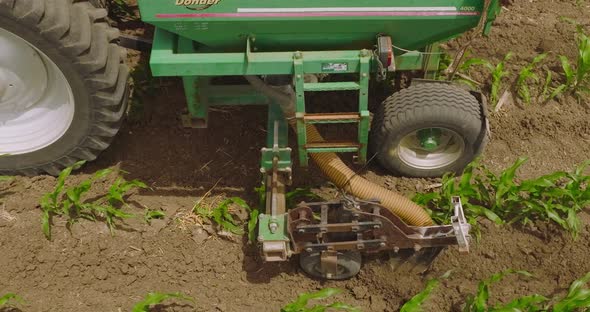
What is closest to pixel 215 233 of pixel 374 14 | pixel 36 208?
pixel 36 208

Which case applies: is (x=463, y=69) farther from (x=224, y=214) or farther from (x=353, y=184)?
(x=224, y=214)

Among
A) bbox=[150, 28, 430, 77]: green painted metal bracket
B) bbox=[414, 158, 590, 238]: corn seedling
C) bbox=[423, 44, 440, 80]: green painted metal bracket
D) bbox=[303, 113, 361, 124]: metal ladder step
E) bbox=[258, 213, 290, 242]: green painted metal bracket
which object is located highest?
bbox=[150, 28, 430, 77]: green painted metal bracket

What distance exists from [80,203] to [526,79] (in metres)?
3.01

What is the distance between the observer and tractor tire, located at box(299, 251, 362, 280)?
10.7ft

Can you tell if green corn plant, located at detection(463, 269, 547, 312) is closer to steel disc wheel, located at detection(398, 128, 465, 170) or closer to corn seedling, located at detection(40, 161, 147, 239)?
steel disc wheel, located at detection(398, 128, 465, 170)

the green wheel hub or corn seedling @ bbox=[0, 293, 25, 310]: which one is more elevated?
the green wheel hub

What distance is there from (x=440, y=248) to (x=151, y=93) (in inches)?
85.0

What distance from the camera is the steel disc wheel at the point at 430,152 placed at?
11.9ft

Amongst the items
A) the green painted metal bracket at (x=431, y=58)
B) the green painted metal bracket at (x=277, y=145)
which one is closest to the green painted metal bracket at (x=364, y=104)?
the green painted metal bracket at (x=277, y=145)

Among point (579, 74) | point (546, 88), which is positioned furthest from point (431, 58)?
point (579, 74)

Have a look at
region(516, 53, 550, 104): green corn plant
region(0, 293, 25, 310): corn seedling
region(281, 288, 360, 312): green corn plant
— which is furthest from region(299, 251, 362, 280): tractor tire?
region(516, 53, 550, 104): green corn plant

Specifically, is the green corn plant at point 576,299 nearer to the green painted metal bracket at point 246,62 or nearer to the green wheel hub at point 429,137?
the green wheel hub at point 429,137

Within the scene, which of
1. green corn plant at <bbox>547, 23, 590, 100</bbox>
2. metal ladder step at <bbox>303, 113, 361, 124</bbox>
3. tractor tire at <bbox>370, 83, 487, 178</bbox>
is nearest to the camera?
metal ladder step at <bbox>303, 113, 361, 124</bbox>

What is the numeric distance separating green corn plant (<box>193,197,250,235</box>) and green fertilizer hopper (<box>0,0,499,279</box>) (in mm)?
329
